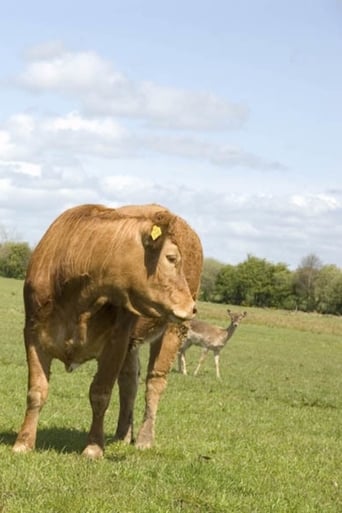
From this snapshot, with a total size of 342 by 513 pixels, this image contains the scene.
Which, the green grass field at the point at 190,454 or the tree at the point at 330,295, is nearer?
the green grass field at the point at 190,454

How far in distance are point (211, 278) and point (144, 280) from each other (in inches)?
5145

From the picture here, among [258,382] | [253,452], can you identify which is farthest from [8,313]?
[253,452]

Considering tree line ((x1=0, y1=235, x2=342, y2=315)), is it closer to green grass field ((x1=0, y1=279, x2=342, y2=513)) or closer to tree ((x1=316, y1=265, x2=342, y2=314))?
tree ((x1=316, y1=265, x2=342, y2=314))

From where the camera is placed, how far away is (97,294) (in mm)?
8992

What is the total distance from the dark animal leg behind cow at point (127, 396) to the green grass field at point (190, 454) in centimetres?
24

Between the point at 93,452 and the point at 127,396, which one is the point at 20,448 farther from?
the point at 127,396

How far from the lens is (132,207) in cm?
1030

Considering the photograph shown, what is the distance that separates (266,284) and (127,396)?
126 metres

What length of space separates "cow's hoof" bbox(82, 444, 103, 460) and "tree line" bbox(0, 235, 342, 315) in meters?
123

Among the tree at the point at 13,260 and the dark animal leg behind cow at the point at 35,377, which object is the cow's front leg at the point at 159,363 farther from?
the tree at the point at 13,260

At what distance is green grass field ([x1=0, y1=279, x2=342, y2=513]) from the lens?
23.4 ft

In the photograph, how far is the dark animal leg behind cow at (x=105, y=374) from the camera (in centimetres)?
920

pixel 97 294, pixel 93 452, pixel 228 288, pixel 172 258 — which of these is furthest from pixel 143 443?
pixel 228 288

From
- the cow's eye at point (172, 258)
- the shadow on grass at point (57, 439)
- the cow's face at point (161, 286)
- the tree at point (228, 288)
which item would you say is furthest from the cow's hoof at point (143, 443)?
the tree at point (228, 288)
